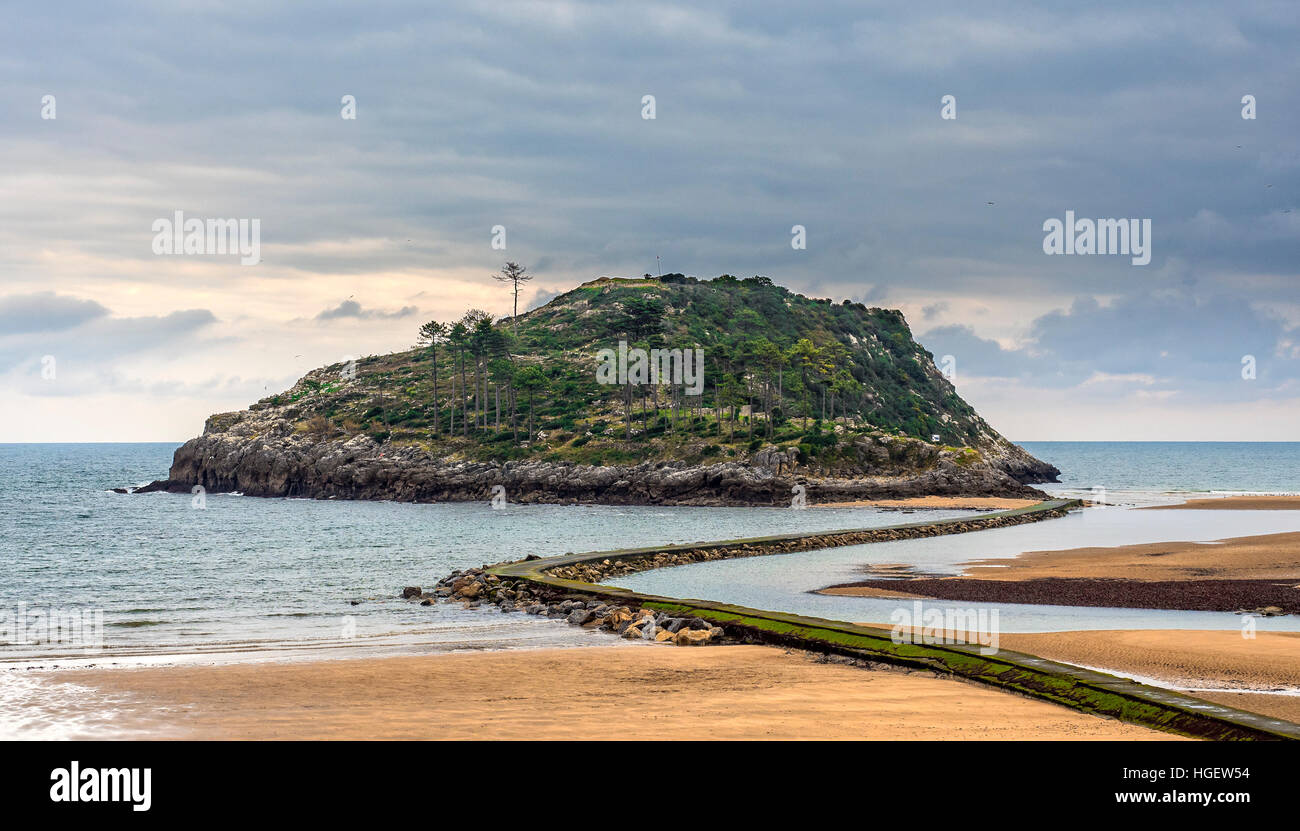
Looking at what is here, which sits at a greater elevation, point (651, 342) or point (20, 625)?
point (651, 342)

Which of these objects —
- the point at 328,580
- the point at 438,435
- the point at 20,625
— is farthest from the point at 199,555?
the point at 438,435

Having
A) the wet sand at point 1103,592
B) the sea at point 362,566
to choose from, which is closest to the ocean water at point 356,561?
the sea at point 362,566

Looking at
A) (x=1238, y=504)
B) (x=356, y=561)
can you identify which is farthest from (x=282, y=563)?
(x=1238, y=504)

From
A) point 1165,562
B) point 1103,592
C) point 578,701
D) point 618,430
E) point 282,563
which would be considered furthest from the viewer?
point 618,430

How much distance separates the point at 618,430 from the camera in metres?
135

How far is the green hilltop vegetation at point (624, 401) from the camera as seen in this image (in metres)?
128

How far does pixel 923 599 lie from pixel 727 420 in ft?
321

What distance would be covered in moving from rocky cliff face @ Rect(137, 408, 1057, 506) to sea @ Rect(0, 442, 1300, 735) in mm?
7096

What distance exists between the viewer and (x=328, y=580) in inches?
1973

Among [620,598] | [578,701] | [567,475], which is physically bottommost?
[620,598]

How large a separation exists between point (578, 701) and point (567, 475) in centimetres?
9555

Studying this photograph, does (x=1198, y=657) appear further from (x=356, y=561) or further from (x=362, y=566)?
(x=356, y=561)

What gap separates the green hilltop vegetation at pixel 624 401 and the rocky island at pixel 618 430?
0.44 meters
